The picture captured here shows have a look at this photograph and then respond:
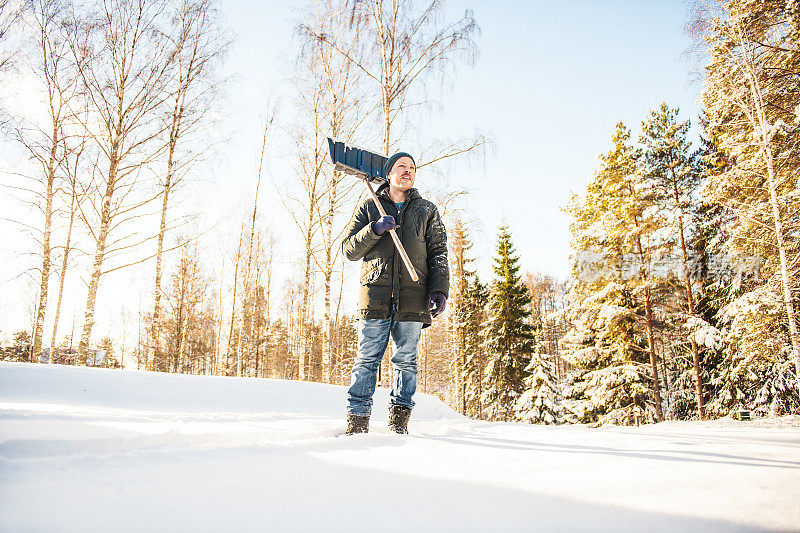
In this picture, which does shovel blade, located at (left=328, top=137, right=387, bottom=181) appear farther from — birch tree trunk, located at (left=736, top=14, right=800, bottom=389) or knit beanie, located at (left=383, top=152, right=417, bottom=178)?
birch tree trunk, located at (left=736, top=14, right=800, bottom=389)

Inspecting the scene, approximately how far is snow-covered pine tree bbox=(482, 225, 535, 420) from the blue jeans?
1537cm

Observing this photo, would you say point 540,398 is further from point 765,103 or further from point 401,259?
point 401,259

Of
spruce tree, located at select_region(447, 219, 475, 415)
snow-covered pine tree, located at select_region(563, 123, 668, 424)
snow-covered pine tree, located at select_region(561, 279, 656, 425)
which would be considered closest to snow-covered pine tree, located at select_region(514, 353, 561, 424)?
snow-covered pine tree, located at select_region(561, 279, 656, 425)

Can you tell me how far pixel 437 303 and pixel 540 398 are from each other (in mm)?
14274

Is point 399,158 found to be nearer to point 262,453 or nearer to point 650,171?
point 262,453

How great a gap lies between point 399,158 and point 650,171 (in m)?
14.1

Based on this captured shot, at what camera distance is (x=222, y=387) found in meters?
6.14

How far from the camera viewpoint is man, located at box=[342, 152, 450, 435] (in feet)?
7.84

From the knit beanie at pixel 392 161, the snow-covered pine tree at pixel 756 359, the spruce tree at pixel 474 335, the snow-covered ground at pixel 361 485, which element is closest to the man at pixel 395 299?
the knit beanie at pixel 392 161

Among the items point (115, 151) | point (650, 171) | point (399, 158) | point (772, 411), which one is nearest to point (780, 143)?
point (650, 171)

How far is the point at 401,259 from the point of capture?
253cm

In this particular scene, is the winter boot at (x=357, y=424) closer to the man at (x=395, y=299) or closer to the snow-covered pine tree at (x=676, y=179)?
the man at (x=395, y=299)

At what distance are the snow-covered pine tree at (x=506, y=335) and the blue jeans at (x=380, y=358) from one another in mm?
15367

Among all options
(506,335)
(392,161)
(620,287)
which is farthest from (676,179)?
(392,161)
